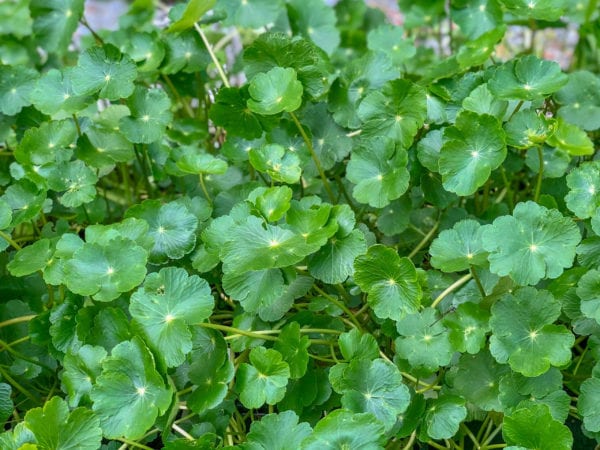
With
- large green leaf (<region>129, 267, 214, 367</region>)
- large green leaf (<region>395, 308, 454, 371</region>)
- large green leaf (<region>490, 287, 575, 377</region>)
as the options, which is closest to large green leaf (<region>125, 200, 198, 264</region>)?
large green leaf (<region>129, 267, 214, 367</region>)

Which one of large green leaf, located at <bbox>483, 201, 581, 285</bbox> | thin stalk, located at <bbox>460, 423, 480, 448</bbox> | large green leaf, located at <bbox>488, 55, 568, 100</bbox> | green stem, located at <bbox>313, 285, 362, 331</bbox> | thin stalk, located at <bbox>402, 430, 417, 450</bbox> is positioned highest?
large green leaf, located at <bbox>488, 55, 568, 100</bbox>

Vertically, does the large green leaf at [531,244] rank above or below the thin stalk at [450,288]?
above

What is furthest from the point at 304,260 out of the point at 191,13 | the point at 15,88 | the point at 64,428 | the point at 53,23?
the point at 53,23

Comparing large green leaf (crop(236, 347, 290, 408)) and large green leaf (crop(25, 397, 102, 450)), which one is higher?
large green leaf (crop(25, 397, 102, 450))

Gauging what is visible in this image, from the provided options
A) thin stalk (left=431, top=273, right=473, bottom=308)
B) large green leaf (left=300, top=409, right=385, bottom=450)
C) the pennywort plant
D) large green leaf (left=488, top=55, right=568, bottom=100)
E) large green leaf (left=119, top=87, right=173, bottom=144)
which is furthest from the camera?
large green leaf (left=119, top=87, right=173, bottom=144)

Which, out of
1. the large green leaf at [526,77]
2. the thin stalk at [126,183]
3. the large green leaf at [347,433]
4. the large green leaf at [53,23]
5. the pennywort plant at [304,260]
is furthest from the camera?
the large green leaf at [53,23]

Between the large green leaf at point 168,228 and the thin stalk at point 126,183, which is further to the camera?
the thin stalk at point 126,183

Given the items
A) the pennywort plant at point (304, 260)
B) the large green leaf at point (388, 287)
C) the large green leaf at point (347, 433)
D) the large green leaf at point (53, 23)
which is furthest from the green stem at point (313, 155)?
the large green leaf at point (53, 23)

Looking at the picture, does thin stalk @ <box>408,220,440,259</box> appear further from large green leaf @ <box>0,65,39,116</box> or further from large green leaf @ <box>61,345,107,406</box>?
large green leaf @ <box>0,65,39,116</box>

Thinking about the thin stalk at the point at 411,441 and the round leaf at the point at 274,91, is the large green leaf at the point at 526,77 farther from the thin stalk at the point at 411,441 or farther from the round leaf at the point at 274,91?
the thin stalk at the point at 411,441
